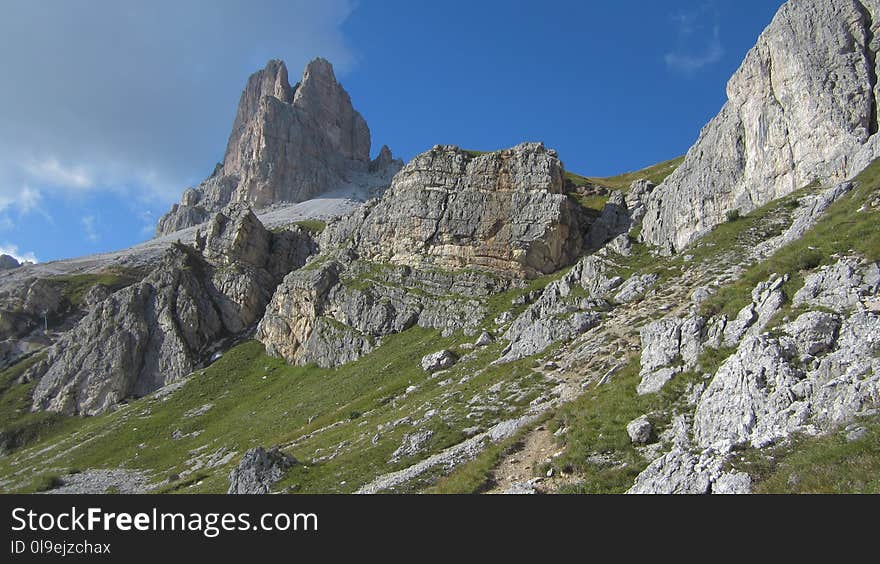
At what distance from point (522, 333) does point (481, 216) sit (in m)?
40.4

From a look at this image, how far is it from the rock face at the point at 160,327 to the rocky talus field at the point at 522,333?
0.42 meters

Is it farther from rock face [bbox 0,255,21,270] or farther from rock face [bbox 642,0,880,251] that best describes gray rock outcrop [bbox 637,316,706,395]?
rock face [bbox 0,255,21,270]

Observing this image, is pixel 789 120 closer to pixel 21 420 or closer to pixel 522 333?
pixel 522 333

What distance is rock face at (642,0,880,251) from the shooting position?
46.6m

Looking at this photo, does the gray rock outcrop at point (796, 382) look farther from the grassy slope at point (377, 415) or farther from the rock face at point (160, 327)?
the rock face at point (160, 327)

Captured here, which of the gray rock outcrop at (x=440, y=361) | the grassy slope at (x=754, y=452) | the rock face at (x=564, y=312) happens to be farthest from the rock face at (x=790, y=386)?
the gray rock outcrop at (x=440, y=361)

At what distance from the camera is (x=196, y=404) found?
79688 mm

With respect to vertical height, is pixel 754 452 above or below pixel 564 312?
below

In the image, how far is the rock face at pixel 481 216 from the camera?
82.3 meters

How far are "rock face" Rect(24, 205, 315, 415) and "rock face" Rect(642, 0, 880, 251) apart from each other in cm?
7791

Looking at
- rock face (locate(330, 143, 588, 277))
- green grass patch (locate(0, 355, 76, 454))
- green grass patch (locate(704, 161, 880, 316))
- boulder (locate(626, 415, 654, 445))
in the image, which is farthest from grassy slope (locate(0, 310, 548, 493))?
rock face (locate(330, 143, 588, 277))

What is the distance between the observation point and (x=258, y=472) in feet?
107

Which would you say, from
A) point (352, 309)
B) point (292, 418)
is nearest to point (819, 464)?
point (292, 418)

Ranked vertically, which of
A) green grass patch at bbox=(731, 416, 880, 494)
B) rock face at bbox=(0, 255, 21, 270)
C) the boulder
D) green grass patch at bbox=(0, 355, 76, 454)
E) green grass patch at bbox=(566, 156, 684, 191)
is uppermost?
→ rock face at bbox=(0, 255, 21, 270)
